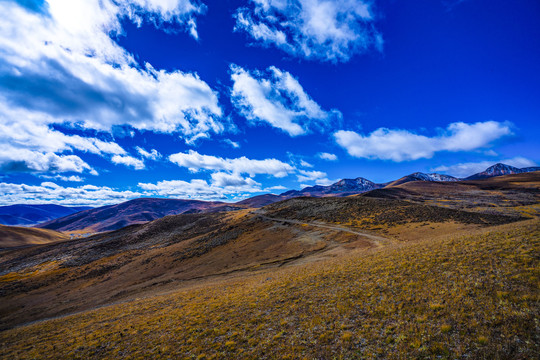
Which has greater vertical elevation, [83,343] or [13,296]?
[83,343]

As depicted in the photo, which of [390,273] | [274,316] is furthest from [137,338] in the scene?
[390,273]

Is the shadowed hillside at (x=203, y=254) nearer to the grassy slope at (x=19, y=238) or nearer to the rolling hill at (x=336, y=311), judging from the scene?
the rolling hill at (x=336, y=311)

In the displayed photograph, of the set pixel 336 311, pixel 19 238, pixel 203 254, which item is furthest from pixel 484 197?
pixel 19 238

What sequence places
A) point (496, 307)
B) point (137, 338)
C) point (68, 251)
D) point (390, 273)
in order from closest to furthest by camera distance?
1. point (496, 307)
2. point (137, 338)
3. point (390, 273)
4. point (68, 251)

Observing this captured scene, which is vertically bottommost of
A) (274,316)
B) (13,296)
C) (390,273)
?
(13,296)

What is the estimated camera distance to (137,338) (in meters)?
15.1

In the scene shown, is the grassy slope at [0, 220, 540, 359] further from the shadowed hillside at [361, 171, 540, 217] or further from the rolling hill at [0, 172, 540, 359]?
the shadowed hillside at [361, 171, 540, 217]

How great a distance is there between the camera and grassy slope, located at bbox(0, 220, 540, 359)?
939cm

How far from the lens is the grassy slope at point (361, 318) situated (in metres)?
9.39

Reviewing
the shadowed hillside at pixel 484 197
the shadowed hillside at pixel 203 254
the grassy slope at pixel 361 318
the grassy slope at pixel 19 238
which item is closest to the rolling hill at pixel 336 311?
the grassy slope at pixel 361 318

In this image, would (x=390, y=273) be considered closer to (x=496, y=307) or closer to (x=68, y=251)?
(x=496, y=307)

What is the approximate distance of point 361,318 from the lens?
12406 mm

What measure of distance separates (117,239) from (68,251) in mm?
15520

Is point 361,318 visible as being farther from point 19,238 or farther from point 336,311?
point 19,238
